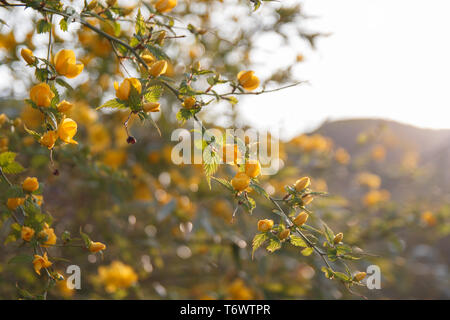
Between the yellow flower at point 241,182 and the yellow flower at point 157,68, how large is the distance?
235 millimetres

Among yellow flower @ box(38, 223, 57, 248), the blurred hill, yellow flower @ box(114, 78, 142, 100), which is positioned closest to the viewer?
yellow flower @ box(114, 78, 142, 100)

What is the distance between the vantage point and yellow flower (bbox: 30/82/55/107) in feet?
2.02

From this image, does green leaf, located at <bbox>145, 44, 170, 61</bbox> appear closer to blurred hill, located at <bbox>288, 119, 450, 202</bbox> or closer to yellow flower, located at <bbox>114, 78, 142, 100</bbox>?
yellow flower, located at <bbox>114, 78, 142, 100</bbox>

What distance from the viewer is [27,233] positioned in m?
0.70

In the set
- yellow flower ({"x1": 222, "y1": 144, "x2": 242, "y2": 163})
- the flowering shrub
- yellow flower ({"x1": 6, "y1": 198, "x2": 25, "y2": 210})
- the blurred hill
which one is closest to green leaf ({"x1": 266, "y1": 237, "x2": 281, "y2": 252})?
the flowering shrub

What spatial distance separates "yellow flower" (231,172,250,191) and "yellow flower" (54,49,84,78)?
1.23 ft

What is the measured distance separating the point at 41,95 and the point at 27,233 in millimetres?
281

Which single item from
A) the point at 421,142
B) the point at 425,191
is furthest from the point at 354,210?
the point at 421,142

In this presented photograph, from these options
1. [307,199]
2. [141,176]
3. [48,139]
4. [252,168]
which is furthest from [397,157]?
[48,139]

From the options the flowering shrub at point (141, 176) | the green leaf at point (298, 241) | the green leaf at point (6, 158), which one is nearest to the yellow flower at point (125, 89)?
the flowering shrub at point (141, 176)

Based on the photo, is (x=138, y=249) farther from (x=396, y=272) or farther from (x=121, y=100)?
(x=396, y=272)

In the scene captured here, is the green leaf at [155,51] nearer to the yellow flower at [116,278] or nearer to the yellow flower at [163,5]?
the yellow flower at [163,5]

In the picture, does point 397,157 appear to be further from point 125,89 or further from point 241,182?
point 125,89
